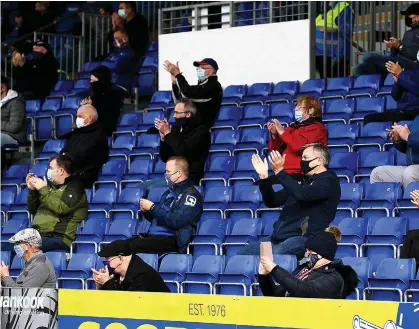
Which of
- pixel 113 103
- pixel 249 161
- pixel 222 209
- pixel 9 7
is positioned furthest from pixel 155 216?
pixel 9 7

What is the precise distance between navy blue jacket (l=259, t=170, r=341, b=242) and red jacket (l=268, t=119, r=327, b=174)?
3.66ft

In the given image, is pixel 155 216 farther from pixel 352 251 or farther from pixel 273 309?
pixel 273 309

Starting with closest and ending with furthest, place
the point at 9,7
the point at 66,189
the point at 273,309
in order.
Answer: the point at 273,309 → the point at 66,189 → the point at 9,7

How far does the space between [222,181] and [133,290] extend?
4147 mm

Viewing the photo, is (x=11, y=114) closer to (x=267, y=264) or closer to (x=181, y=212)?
(x=181, y=212)

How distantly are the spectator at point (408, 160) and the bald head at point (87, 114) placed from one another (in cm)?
425

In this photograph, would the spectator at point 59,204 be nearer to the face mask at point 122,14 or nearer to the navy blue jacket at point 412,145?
the navy blue jacket at point 412,145

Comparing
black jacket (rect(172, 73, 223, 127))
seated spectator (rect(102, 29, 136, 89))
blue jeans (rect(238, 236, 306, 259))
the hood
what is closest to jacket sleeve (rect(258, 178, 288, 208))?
blue jeans (rect(238, 236, 306, 259))

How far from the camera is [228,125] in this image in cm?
1588

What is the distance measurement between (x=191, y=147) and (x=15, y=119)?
3936mm

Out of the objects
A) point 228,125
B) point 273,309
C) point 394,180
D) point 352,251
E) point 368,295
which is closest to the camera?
point 273,309

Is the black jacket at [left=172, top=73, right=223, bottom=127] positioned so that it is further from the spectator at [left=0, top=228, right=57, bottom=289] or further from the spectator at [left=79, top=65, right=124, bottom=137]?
the spectator at [left=0, top=228, right=57, bottom=289]

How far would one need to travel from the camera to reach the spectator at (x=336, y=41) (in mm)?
17297

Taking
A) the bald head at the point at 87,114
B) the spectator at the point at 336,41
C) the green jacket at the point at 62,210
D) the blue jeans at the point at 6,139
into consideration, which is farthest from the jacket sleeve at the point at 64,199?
the spectator at the point at 336,41
